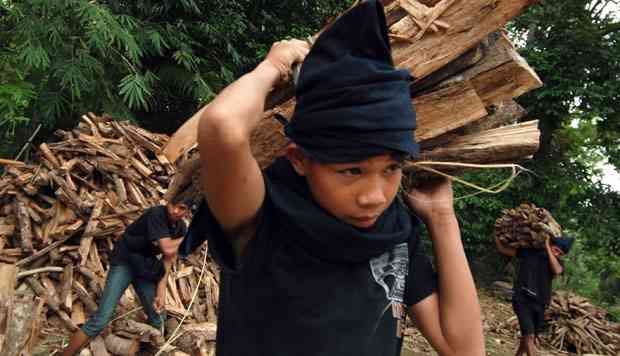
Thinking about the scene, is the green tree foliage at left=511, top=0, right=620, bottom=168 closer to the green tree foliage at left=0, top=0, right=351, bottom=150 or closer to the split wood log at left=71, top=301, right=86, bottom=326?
the green tree foliage at left=0, top=0, right=351, bottom=150

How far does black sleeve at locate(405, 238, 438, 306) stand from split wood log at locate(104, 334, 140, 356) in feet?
16.7

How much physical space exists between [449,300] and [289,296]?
0.52 m

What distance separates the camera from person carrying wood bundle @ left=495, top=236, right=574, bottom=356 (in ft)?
24.4

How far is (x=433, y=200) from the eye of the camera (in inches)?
66.2

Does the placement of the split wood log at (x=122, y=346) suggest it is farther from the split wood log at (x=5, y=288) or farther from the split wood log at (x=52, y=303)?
the split wood log at (x=5, y=288)

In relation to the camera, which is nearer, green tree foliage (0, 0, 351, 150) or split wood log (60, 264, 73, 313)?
split wood log (60, 264, 73, 313)

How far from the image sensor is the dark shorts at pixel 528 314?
7.51 metres

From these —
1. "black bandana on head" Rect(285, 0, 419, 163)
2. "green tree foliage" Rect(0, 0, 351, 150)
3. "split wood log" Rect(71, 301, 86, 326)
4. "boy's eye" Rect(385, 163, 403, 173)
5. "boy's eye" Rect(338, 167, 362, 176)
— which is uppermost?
"black bandana on head" Rect(285, 0, 419, 163)

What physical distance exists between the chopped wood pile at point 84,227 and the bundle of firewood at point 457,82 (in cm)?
486

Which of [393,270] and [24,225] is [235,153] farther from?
[24,225]

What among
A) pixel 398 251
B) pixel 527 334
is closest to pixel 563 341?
pixel 527 334

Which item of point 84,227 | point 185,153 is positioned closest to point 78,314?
point 84,227

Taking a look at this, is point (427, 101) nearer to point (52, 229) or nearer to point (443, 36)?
point (443, 36)

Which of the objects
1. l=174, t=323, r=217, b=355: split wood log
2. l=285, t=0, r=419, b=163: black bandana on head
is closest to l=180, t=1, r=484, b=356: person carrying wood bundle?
l=285, t=0, r=419, b=163: black bandana on head
